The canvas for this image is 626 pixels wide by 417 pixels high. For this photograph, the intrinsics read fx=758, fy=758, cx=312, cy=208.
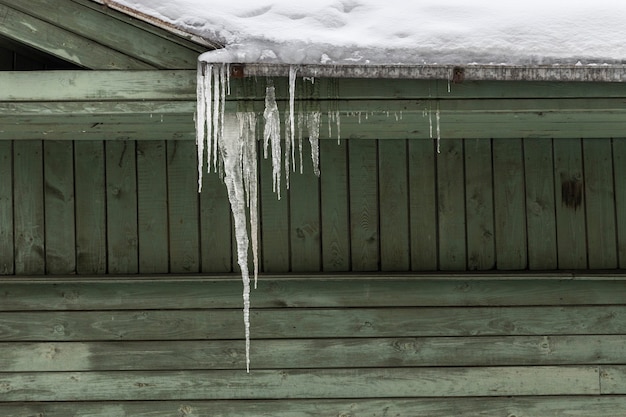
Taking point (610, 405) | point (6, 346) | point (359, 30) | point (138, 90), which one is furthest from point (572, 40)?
point (6, 346)

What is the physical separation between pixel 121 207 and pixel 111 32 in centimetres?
155

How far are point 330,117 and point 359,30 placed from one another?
466 millimetres

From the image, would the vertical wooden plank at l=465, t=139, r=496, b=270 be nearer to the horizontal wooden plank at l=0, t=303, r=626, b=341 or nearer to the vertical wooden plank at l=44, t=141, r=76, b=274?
the horizontal wooden plank at l=0, t=303, r=626, b=341

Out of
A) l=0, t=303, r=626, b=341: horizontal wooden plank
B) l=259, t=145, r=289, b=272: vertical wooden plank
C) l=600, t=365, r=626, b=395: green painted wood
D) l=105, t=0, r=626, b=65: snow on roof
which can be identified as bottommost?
l=600, t=365, r=626, b=395: green painted wood

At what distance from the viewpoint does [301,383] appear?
192 inches

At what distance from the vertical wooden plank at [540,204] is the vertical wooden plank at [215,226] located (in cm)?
197

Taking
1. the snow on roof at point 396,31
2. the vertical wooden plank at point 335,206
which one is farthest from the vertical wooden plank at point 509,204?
the snow on roof at point 396,31

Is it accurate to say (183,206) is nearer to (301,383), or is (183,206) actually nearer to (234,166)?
(234,166)

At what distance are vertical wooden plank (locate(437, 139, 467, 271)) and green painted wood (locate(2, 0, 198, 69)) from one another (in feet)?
6.60

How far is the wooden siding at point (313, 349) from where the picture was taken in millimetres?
4883

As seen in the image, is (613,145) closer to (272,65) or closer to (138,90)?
(272,65)

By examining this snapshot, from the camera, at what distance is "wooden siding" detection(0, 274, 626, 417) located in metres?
4.88

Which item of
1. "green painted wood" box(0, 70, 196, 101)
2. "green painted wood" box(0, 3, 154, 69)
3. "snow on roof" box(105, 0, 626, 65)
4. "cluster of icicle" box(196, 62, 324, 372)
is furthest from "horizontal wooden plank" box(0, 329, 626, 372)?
"snow on roof" box(105, 0, 626, 65)

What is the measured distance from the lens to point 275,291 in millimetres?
4914
